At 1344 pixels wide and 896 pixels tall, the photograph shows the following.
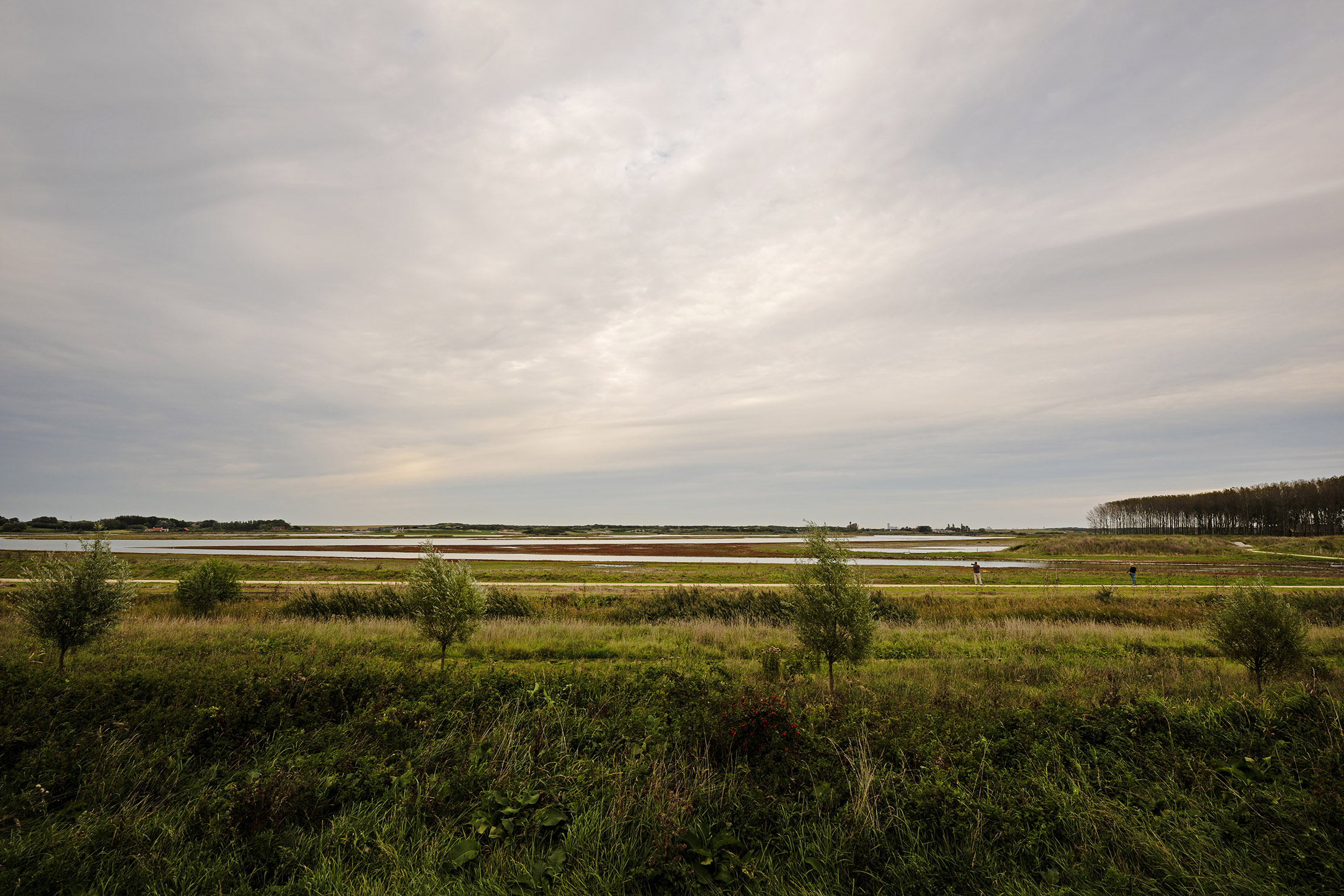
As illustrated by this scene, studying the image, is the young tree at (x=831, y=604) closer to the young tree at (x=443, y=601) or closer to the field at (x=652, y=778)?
the field at (x=652, y=778)

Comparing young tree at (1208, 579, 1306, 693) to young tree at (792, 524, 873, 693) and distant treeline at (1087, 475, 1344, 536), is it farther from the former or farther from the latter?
distant treeline at (1087, 475, 1344, 536)

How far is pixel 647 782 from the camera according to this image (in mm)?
8039

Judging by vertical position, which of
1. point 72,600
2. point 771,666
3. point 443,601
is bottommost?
point 771,666

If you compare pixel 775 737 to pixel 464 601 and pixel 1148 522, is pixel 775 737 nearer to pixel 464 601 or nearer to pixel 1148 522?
pixel 464 601

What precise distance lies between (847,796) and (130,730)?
11.8 meters

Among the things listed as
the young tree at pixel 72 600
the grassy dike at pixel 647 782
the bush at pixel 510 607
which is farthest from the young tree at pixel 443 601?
the bush at pixel 510 607

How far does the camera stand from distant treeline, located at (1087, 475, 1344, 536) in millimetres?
135375

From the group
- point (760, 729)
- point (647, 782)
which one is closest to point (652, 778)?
point (647, 782)

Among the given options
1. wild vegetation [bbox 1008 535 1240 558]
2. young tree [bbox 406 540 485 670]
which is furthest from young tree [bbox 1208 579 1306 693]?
wild vegetation [bbox 1008 535 1240 558]

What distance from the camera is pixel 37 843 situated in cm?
646

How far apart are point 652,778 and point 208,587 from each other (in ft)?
99.1

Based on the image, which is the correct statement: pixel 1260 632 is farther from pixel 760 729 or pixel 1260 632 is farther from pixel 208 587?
pixel 208 587

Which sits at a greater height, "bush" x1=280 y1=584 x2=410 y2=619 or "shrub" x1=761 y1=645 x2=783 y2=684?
"shrub" x1=761 y1=645 x2=783 y2=684

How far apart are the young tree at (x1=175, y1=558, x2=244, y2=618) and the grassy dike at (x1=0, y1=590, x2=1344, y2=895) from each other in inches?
607
